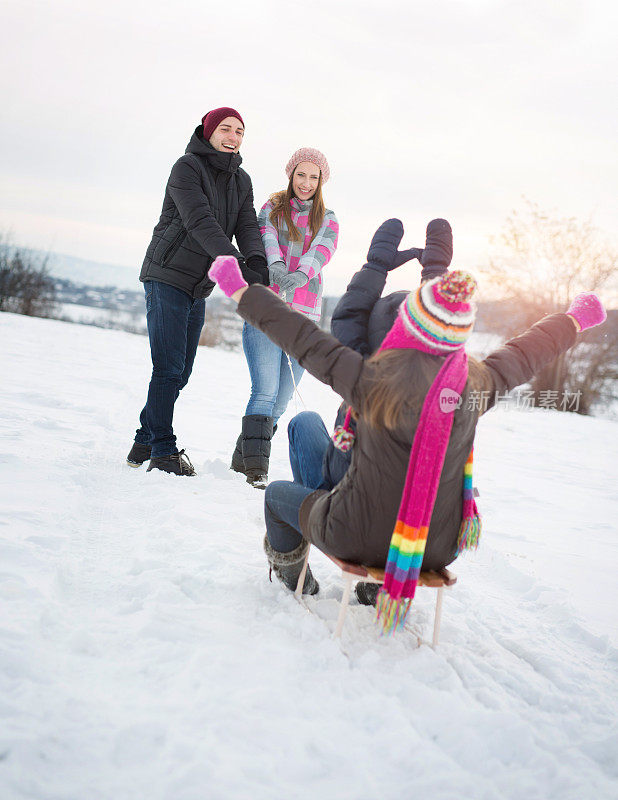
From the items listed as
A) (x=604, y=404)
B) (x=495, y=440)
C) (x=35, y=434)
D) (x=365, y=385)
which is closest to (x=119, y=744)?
(x=365, y=385)

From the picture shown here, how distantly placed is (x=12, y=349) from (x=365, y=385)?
7.43 metres

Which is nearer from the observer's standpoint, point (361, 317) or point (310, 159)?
point (361, 317)

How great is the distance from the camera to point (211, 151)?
3619 millimetres

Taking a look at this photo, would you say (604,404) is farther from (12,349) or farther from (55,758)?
(55,758)

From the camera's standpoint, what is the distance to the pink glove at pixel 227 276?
230 centimetres

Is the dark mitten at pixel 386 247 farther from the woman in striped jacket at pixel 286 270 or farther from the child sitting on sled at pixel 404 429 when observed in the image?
the woman in striped jacket at pixel 286 270

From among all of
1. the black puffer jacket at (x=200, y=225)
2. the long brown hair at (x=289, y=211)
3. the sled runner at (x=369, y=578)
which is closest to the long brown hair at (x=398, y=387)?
the sled runner at (x=369, y=578)

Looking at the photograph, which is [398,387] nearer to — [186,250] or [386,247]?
[386,247]

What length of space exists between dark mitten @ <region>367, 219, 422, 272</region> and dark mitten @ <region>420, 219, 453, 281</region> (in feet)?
0.35

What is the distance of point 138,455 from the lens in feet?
12.8

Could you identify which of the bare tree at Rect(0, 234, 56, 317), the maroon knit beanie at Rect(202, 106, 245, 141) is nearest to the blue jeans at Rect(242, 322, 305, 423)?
the maroon knit beanie at Rect(202, 106, 245, 141)

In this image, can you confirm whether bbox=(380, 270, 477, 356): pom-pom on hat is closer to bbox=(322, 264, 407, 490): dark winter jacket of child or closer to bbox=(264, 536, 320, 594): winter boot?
bbox=(322, 264, 407, 490): dark winter jacket of child

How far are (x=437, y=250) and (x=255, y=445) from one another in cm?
195

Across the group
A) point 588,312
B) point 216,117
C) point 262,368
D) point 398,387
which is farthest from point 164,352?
point 588,312
